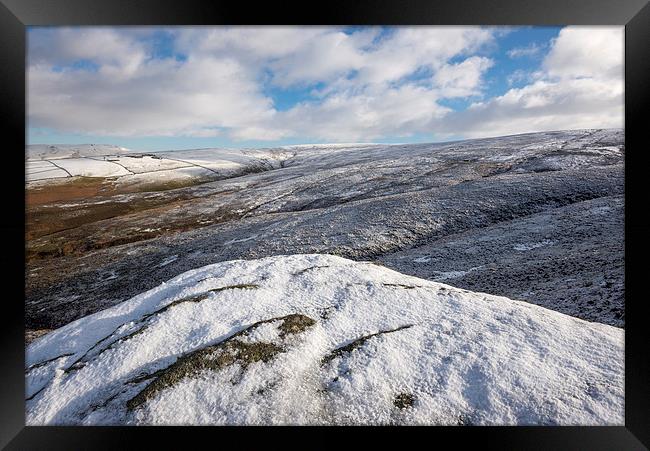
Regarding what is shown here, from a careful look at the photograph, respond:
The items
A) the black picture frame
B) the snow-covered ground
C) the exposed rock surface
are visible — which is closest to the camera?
the black picture frame

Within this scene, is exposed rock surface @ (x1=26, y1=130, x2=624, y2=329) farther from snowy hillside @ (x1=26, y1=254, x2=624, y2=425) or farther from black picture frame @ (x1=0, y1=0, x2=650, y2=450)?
snowy hillside @ (x1=26, y1=254, x2=624, y2=425)

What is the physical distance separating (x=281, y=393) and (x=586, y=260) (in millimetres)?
12368

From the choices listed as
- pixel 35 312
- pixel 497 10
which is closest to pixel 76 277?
pixel 35 312

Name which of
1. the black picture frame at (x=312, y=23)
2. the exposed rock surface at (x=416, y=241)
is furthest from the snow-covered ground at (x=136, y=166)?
the black picture frame at (x=312, y=23)

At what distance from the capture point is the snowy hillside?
586cm

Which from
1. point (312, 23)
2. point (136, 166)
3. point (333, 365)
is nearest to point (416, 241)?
point (312, 23)

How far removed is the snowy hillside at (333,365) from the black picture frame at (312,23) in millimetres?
792

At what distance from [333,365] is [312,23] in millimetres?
7761

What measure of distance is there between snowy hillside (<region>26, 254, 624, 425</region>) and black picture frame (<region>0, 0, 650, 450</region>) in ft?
2.60

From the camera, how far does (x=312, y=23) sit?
27.0ft

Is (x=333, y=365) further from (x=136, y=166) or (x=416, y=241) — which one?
(x=136, y=166)

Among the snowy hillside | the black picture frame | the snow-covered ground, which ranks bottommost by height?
the snowy hillside

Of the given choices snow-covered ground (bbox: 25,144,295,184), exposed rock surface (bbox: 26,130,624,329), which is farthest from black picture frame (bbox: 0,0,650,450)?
snow-covered ground (bbox: 25,144,295,184)
